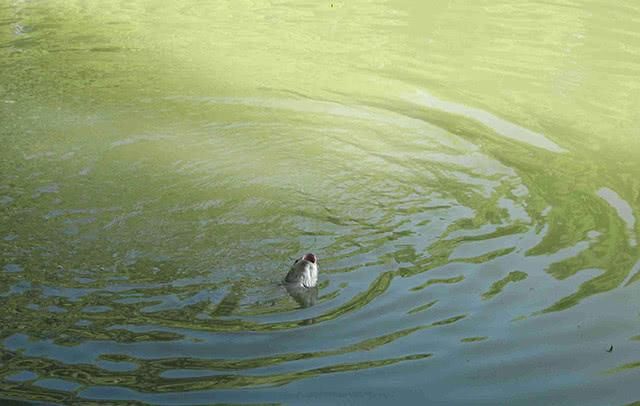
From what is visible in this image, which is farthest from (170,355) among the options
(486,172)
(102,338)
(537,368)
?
(486,172)

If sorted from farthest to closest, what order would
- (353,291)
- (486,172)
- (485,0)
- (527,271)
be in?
(485,0), (486,172), (527,271), (353,291)

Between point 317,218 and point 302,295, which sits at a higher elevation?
point 317,218

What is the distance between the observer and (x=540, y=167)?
872cm

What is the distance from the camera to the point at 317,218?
7.33 m

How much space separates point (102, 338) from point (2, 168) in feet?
10.9

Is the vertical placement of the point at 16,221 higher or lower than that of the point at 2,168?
lower

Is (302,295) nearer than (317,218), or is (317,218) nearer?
(302,295)

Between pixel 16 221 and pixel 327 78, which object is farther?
pixel 327 78

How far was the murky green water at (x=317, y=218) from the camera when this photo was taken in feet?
17.0

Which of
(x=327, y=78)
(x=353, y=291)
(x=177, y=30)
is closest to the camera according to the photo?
(x=353, y=291)

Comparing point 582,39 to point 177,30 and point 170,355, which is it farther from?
point 170,355

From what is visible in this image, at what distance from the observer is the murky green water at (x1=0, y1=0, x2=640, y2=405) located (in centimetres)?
517

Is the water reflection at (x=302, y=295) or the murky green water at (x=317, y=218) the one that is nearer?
the murky green water at (x=317, y=218)

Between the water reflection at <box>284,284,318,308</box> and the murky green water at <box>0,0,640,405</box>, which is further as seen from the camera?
the water reflection at <box>284,284,318,308</box>
